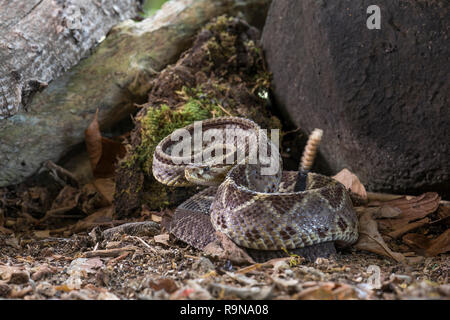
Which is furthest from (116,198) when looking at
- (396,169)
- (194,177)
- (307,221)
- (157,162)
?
(396,169)

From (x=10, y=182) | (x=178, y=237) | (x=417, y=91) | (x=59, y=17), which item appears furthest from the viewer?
(x=10, y=182)

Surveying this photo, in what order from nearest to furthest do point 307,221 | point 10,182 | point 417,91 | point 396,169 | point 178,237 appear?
point 307,221 < point 178,237 < point 417,91 < point 396,169 < point 10,182

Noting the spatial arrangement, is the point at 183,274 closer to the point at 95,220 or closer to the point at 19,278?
the point at 19,278

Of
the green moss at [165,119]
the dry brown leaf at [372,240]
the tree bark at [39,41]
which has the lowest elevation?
the dry brown leaf at [372,240]

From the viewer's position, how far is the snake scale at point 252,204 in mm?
4141

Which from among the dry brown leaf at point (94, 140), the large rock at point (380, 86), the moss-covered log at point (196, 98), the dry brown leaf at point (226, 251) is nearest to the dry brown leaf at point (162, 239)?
the dry brown leaf at point (226, 251)

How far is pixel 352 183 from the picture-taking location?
558 cm

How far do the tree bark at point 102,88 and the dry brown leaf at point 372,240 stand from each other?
13.6 ft

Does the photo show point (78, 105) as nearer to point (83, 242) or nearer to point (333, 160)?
point (83, 242)

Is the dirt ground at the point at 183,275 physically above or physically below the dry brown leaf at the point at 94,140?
below

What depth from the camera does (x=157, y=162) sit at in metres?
5.57

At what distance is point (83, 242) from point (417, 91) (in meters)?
4.14

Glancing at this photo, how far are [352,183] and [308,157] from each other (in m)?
0.70

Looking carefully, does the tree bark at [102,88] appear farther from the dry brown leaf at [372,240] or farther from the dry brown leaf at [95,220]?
the dry brown leaf at [372,240]
